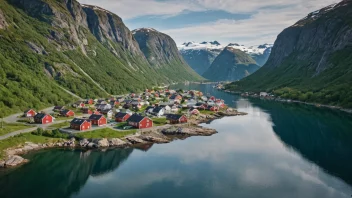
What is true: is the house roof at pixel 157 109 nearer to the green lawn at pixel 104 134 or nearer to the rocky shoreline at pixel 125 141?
the rocky shoreline at pixel 125 141

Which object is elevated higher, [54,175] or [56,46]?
[56,46]

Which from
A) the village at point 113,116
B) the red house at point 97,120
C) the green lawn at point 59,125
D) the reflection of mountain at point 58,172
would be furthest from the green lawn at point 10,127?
the red house at point 97,120

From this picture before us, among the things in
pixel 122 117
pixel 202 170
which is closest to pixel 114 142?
pixel 122 117

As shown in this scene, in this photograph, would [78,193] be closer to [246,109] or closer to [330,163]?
[330,163]

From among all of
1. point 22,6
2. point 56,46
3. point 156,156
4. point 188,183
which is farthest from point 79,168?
point 22,6

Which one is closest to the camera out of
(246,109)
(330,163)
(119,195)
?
(119,195)

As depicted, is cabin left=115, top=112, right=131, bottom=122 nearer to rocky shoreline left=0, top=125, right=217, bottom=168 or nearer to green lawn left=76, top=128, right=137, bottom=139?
green lawn left=76, top=128, right=137, bottom=139

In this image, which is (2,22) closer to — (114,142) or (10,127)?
(10,127)
